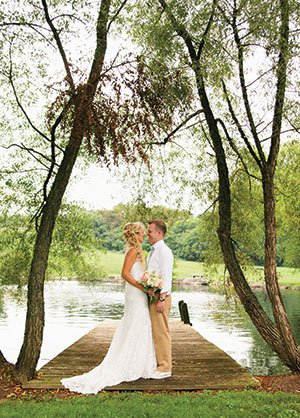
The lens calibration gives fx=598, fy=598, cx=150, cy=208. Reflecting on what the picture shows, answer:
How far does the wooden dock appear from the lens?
807cm

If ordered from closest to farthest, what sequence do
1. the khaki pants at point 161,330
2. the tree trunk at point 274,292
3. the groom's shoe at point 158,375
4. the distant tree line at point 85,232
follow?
the khaki pants at point 161,330
the groom's shoe at point 158,375
the tree trunk at point 274,292
the distant tree line at point 85,232

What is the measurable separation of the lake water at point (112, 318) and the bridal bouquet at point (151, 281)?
5.79 m

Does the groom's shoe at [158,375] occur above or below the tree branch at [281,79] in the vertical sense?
below

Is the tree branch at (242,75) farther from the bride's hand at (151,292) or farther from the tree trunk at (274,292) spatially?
the bride's hand at (151,292)

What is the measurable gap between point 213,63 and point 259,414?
5.52 m

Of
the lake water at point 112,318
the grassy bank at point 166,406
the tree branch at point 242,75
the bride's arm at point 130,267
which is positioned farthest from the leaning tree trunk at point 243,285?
the lake water at point 112,318

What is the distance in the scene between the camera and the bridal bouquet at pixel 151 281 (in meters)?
7.98

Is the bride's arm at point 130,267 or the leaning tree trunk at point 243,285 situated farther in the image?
the leaning tree trunk at point 243,285

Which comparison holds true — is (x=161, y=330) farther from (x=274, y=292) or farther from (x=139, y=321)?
(x=274, y=292)

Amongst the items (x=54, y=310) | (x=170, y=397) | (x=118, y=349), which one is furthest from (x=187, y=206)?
(x=54, y=310)

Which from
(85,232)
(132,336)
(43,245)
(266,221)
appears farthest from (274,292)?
(85,232)

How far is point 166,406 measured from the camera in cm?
679

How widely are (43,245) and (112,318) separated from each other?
18861 mm

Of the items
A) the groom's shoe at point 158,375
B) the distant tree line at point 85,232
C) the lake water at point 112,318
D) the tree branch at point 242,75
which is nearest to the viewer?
the groom's shoe at point 158,375
